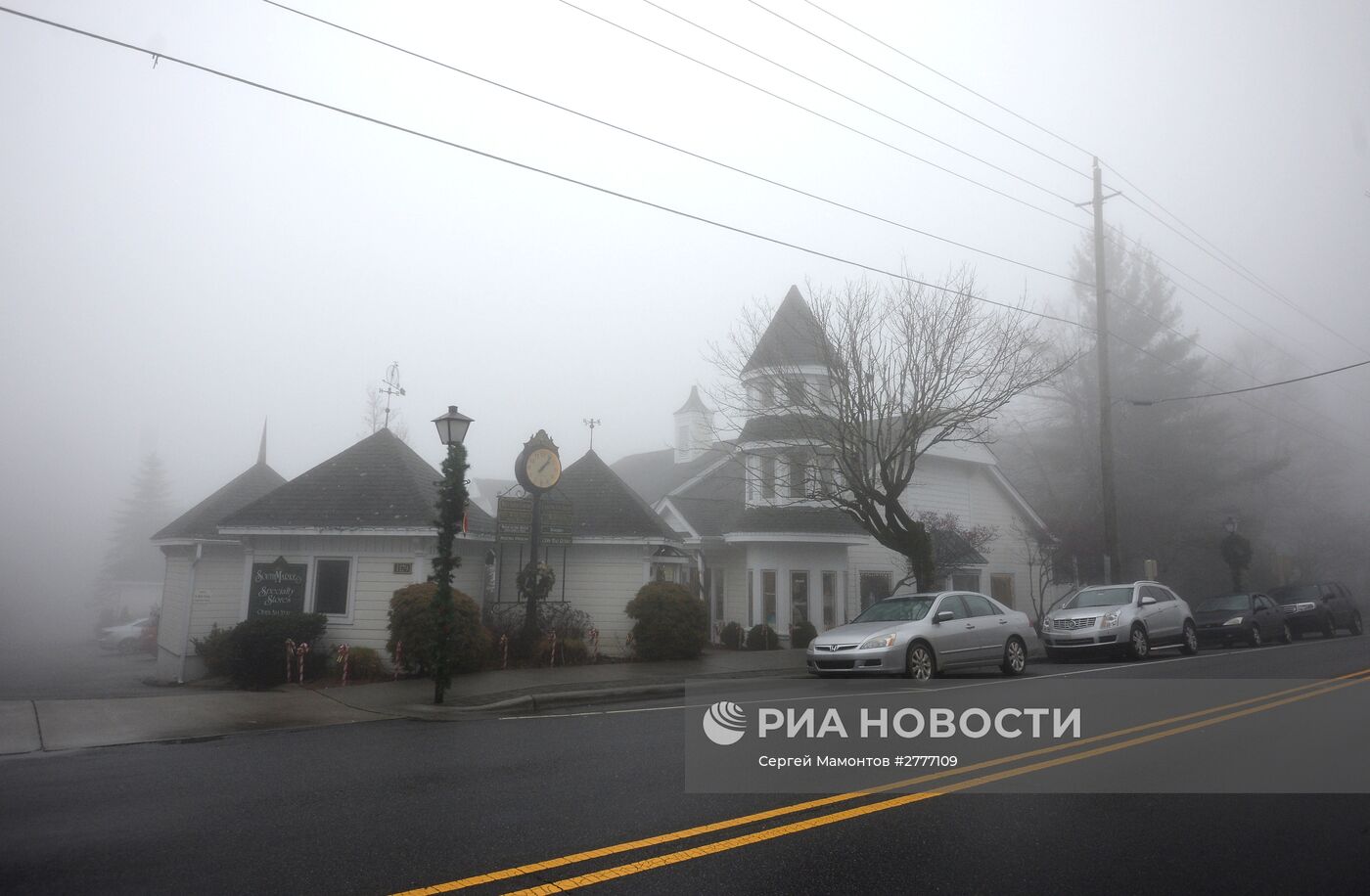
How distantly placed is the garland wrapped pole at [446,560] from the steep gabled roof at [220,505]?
39.8 feet

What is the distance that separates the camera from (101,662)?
35.8 metres

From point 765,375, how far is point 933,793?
16452 mm

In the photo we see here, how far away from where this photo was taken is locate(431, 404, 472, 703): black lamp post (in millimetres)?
13164

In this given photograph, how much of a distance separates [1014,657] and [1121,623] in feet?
14.9

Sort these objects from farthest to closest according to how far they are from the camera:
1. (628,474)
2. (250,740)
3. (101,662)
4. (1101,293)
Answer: (628,474)
(101,662)
(1101,293)
(250,740)

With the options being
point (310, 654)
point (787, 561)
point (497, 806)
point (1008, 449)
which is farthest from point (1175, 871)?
point (1008, 449)

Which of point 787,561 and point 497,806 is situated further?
point 787,561

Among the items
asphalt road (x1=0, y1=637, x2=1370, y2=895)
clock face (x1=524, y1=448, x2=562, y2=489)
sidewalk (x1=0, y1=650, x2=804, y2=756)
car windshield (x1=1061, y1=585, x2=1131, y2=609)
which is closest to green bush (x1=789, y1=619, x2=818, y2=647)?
car windshield (x1=1061, y1=585, x2=1131, y2=609)

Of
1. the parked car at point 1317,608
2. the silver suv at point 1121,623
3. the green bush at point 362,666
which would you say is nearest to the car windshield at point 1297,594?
the parked car at point 1317,608

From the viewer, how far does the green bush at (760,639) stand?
25.4m

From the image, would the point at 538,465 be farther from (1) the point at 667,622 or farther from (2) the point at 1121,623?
(2) the point at 1121,623

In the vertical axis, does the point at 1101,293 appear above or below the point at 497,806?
above

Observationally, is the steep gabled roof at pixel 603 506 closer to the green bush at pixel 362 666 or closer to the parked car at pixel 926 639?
the green bush at pixel 362 666

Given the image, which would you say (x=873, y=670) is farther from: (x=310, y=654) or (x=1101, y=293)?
(x=1101, y=293)
